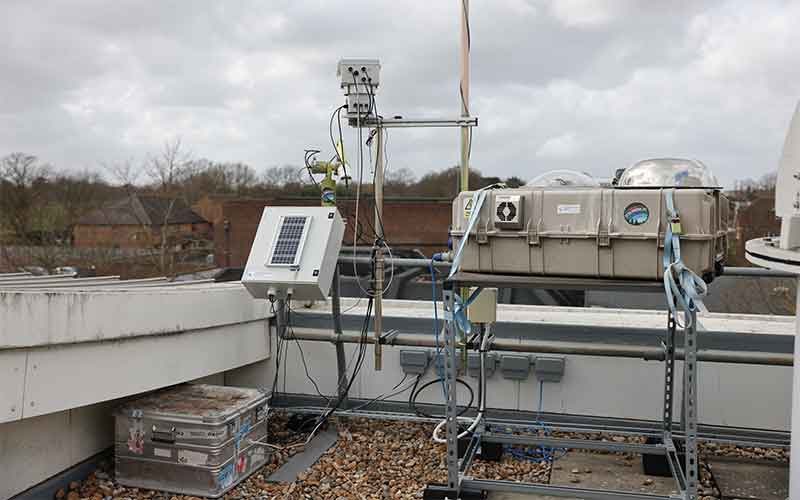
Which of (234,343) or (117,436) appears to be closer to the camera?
(117,436)

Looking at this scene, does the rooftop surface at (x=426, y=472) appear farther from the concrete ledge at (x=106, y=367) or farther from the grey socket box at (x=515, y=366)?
the concrete ledge at (x=106, y=367)

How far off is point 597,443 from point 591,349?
58cm

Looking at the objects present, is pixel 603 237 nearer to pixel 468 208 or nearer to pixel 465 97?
pixel 468 208

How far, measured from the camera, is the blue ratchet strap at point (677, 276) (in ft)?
9.04

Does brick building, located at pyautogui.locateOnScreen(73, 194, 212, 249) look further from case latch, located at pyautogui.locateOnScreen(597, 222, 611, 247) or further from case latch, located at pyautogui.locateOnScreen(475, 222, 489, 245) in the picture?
case latch, located at pyautogui.locateOnScreen(597, 222, 611, 247)

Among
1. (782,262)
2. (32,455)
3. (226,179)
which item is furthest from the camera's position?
(226,179)

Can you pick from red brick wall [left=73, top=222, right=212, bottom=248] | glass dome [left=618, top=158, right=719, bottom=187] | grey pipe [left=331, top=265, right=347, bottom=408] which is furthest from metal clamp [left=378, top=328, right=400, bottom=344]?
red brick wall [left=73, top=222, right=212, bottom=248]

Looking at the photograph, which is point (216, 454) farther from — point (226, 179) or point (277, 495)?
point (226, 179)

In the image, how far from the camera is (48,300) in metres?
3.06

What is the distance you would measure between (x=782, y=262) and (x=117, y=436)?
3433 mm

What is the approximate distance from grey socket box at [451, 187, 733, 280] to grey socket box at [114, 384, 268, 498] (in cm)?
162

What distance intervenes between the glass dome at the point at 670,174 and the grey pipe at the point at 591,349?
1216mm

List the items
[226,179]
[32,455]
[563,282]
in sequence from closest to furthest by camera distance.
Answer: [563,282], [32,455], [226,179]

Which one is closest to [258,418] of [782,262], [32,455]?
[32,455]
